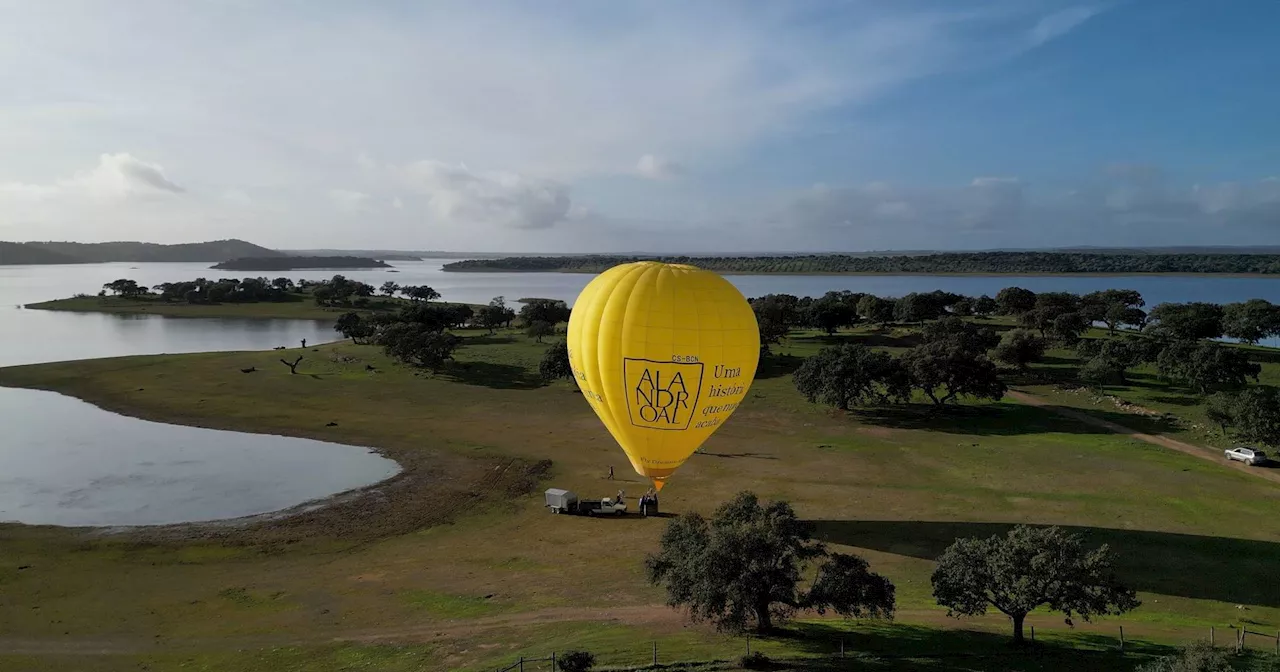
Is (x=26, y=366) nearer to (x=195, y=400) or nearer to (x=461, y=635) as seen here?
(x=195, y=400)

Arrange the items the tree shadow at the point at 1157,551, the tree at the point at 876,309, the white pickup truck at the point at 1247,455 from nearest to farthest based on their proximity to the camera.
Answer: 1. the tree shadow at the point at 1157,551
2. the white pickup truck at the point at 1247,455
3. the tree at the point at 876,309

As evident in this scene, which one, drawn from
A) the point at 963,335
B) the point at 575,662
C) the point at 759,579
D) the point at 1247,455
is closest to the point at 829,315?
the point at 963,335

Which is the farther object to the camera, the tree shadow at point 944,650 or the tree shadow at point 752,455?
the tree shadow at point 752,455

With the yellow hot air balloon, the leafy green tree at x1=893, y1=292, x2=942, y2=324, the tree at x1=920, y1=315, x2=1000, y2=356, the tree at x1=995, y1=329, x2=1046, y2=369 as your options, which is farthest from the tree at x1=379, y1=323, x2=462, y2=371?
the leafy green tree at x1=893, y1=292, x2=942, y2=324

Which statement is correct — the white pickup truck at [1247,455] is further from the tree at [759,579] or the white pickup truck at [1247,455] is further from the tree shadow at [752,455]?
the tree at [759,579]

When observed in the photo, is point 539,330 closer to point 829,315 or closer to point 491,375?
point 491,375

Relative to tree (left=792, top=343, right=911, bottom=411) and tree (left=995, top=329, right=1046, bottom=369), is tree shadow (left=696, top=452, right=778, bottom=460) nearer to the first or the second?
tree (left=792, top=343, right=911, bottom=411)

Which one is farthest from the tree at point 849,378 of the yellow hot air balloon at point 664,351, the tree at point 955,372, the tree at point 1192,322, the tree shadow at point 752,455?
the tree at point 1192,322

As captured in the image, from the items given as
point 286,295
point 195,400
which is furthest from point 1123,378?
point 286,295
